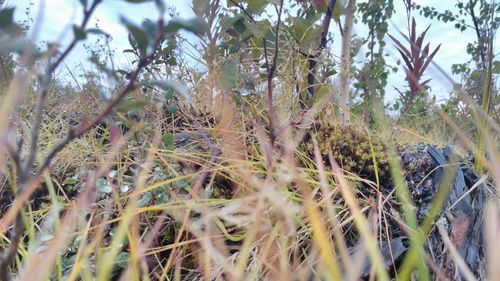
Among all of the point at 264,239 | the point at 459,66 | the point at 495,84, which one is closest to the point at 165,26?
the point at 264,239

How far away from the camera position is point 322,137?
1.24m

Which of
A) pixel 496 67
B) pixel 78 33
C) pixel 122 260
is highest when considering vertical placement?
pixel 496 67

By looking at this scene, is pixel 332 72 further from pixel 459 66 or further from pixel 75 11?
pixel 459 66

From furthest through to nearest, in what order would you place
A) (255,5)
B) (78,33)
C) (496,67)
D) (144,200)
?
(496,67) < (255,5) < (144,200) < (78,33)

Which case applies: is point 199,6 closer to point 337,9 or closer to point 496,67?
point 337,9

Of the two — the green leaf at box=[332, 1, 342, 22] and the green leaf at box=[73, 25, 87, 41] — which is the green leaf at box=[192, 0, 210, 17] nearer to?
the green leaf at box=[332, 1, 342, 22]

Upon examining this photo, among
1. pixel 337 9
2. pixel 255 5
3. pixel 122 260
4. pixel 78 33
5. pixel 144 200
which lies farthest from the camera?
pixel 337 9

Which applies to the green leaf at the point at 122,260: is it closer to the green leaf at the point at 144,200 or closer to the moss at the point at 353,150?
the green leaf at the point at 144,200

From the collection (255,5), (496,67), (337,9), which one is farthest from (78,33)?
(496,67)

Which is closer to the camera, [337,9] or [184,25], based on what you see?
[184,25]

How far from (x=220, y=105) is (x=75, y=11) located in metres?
0.93

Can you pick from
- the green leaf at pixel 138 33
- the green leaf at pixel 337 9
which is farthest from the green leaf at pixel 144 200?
the green leaf at pixel 337 9

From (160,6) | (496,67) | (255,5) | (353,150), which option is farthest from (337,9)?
(160,6)

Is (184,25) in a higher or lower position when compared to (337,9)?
lower
